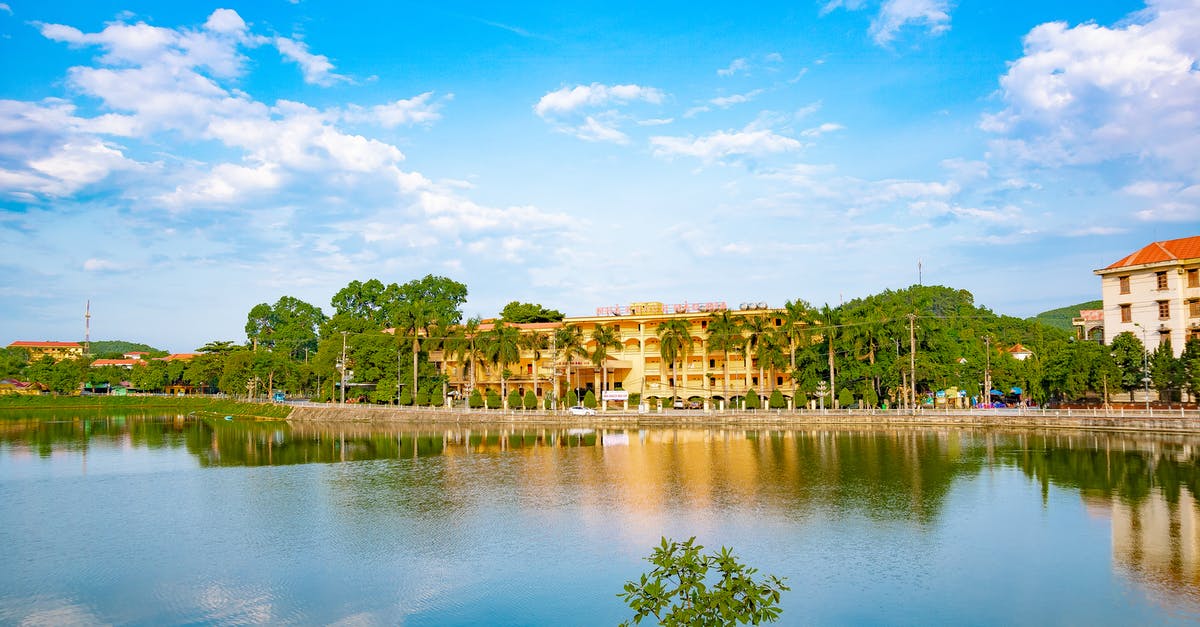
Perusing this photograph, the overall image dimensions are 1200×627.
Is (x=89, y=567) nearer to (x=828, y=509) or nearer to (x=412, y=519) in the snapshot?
(x=412, y=519)

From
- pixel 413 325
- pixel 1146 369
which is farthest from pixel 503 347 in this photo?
pixel 1146 369

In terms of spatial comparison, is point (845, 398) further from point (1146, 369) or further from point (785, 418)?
point (1146, 369)

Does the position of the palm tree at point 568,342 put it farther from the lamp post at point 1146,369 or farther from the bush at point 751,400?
the lamp post at point 1146,369

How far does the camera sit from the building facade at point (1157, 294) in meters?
59.7

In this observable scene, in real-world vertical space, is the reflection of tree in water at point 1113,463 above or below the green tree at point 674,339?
below

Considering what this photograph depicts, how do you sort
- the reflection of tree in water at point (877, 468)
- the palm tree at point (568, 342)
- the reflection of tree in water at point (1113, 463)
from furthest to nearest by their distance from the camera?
the palm tree at point (568, 342)
the reflection of tree in water at point (1113, 463)
the reflection of tree in water at point (877, 468)

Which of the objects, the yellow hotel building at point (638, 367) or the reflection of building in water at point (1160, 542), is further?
the yellow hotel building at point (638, 367)

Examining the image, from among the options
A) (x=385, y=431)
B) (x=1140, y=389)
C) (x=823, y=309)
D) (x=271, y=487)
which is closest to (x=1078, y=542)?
(x=271, y=487)

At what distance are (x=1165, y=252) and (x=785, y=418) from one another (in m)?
33.2

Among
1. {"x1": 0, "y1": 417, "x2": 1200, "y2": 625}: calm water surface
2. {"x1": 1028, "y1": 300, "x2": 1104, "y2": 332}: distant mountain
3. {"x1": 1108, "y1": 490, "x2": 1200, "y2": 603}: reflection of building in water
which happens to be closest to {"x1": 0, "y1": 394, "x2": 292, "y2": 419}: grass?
{"x1": 0, "y1": 417, "x2": 1200, "y2": 625}: calm water surface

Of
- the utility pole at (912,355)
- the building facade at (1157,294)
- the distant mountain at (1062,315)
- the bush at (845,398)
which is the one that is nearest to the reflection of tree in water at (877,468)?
the utility pole at (912,355)

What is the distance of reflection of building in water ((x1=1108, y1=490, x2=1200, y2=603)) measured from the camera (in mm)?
19969

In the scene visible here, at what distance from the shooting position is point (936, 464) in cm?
4134

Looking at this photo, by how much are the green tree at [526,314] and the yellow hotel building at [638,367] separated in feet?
37.9
